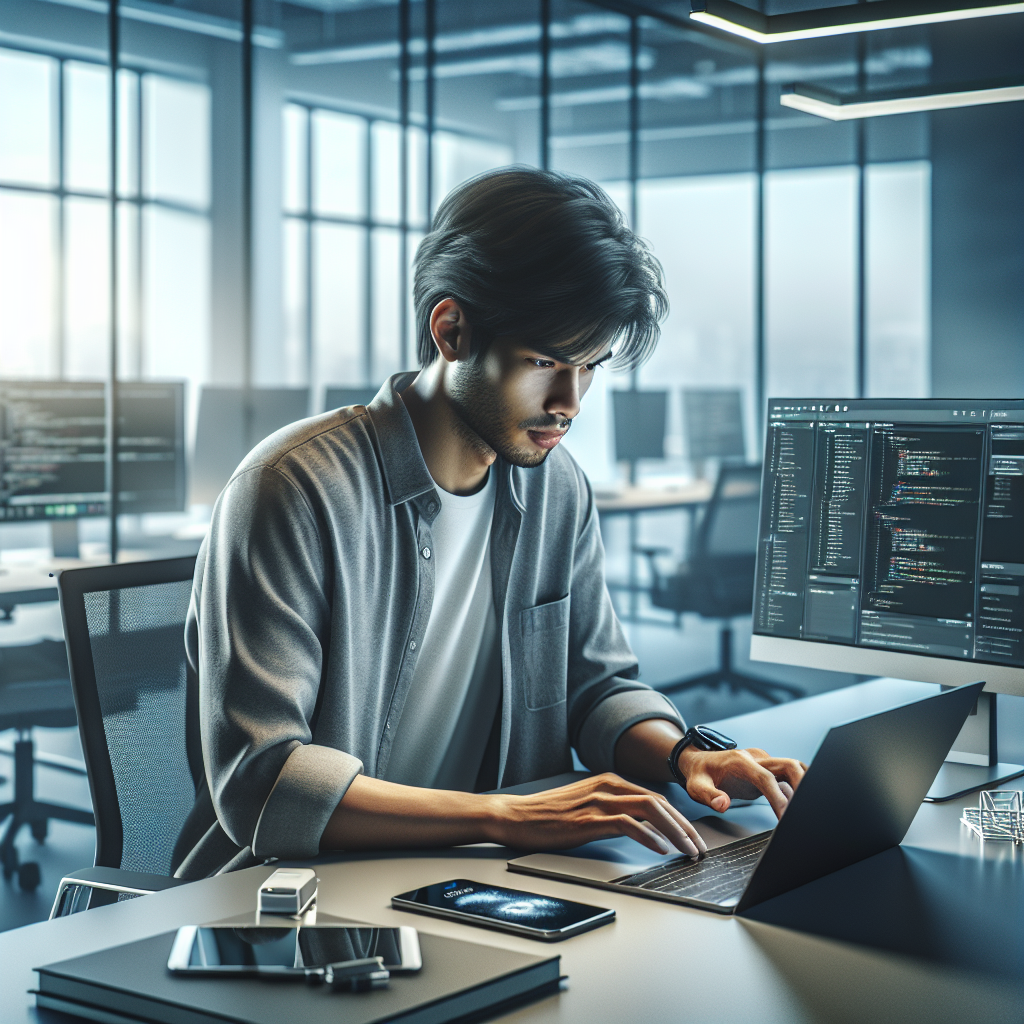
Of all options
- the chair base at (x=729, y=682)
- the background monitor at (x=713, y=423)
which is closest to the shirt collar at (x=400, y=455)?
the chair base at (x=729, y=682)

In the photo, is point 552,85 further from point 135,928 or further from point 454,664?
point 135,928

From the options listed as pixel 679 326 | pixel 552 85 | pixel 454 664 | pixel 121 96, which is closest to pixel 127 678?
pixel 454 664

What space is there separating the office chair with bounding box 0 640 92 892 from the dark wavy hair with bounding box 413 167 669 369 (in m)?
2.25

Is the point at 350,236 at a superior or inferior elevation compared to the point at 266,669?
superior

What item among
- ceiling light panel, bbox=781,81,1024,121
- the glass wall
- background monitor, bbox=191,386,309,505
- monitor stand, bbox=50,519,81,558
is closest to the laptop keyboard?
the glass wall

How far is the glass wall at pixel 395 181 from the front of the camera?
3355mm

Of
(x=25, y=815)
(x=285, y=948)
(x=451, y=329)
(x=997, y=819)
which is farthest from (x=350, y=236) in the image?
(x=285, y=948)

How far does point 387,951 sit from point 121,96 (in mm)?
3151

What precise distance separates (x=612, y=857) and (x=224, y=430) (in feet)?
9.34

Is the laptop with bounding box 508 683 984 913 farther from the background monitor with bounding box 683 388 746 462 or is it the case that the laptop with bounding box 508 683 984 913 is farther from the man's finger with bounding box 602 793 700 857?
the background monitor with bounding box 683 388 746 462

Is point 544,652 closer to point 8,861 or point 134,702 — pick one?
point 134,702

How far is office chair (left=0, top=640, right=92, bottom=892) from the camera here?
10.6 ft

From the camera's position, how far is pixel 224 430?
12.4ft

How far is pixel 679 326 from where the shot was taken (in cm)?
661
